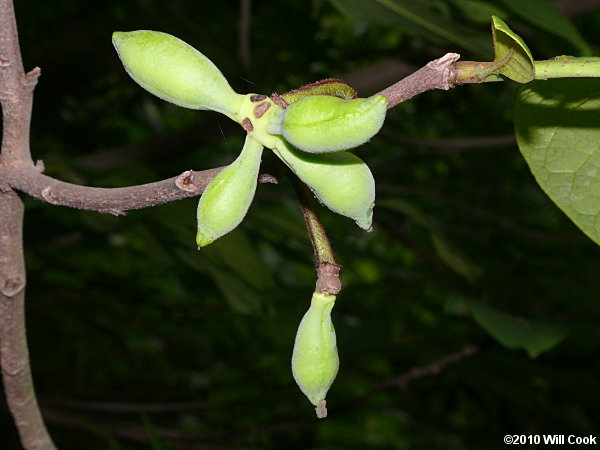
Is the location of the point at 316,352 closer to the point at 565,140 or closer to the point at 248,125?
the point at 248,125

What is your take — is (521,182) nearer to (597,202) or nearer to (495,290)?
(495,290)

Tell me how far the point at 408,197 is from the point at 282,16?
4.65ft

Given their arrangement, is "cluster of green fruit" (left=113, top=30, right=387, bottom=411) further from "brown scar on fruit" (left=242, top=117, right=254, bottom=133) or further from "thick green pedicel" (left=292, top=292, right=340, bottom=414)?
"thick green pedicel" (left=292, top=292, right=340, bottom=414)

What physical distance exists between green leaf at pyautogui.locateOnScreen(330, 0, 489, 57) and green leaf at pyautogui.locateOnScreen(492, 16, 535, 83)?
92cm

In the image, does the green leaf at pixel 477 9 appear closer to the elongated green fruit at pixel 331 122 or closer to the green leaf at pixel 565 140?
the green leaf at pixel 565 140

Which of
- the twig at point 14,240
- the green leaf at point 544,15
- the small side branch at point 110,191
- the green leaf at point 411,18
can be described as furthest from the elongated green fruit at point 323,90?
the green leaf at point 411,18

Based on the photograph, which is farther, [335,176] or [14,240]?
[14,240]

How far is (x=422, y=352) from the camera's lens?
8.76ft

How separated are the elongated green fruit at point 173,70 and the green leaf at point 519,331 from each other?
1.04 metres

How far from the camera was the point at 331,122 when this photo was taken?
0.56m

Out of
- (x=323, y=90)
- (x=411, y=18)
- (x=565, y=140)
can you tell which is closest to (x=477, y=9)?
(x=411, y=18)

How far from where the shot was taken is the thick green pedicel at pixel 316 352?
28.2 inches

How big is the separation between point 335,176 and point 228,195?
10 cm

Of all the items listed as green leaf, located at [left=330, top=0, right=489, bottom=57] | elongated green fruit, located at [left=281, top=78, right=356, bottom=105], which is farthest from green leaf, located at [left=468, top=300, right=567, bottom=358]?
elongated green fruit, located at [left=281, top=78, right=356, bottom=105]
